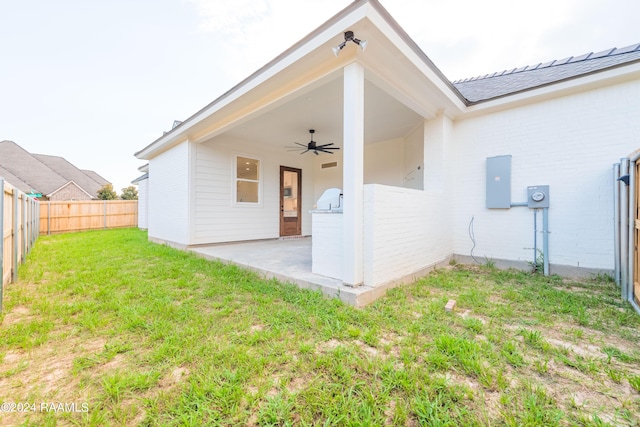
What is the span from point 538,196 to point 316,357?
4186mm

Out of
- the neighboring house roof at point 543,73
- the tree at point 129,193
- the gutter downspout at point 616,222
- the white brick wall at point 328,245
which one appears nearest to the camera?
the white brick wall at point 328,245

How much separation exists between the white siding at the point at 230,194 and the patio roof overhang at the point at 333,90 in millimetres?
516

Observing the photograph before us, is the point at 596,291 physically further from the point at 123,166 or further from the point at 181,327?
the point at 123,166

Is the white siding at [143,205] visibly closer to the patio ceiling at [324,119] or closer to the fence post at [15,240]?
the patio ceiling at [324,119]

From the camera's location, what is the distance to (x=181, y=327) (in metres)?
2.09

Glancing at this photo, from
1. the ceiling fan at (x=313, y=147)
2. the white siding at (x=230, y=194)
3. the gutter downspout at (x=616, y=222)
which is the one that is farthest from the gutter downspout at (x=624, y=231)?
the white siding at (x=230, y=194)

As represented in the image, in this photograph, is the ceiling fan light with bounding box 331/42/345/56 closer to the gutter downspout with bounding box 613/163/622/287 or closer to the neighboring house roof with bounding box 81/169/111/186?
the gutter downspout with bounding box 613/163/622/287

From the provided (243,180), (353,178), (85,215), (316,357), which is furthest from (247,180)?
(85,215)

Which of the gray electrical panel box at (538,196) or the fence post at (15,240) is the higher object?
the gray electrical panel box at (538,196)

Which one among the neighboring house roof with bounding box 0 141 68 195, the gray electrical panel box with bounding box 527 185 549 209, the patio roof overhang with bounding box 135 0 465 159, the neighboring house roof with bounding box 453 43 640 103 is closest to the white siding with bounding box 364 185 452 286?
the gray electrical panel box with bounding box 527 185 549 209

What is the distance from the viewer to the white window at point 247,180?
6551 millimetres

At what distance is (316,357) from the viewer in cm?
166

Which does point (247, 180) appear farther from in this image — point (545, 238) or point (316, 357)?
point (545, 238)

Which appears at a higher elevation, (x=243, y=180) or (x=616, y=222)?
(x=243, y=180)
